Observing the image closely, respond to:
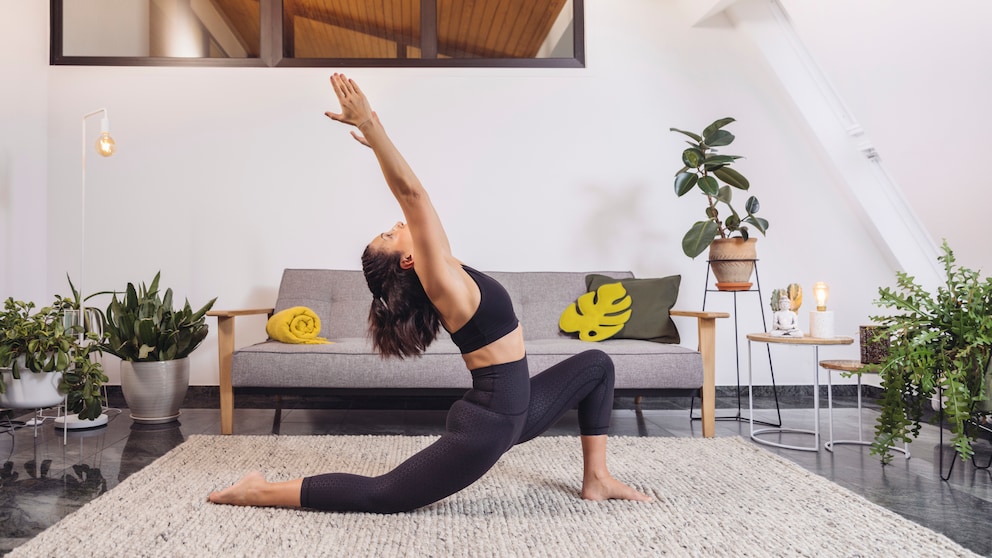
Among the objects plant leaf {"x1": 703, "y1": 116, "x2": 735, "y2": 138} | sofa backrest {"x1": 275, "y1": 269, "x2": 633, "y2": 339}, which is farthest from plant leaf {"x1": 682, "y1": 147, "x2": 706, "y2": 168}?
sofa backrest {"x1": 275, "y1": 269, "x2": 633, "y2": 339}

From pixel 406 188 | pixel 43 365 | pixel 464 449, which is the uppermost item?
pixel 406 188

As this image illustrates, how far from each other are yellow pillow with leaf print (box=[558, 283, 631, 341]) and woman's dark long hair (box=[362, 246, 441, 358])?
5.87 feet

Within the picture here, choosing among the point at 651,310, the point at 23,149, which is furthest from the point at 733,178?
the point at 23,149

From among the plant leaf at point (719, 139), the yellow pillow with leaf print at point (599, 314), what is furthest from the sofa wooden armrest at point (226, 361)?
the plant leaf at point (719, 139)

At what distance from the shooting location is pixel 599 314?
362 centimetres

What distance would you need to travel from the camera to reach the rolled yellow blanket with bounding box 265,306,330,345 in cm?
Answer: 326

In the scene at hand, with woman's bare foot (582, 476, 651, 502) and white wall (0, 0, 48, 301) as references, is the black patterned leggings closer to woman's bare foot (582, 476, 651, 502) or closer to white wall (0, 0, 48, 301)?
woman's bare foot (582, 476, 651, 502)

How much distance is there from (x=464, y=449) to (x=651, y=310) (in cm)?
198

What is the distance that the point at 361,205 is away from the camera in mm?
4223

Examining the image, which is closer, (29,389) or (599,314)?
(29,389)

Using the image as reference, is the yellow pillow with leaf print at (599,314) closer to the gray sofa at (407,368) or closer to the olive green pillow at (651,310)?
the olive green pillow at (651,310)

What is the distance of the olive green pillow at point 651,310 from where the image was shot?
3486 millimetres

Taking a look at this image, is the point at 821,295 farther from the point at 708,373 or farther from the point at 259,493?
the point at 259,493

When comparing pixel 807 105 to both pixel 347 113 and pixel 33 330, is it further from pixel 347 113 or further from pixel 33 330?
Result: pixel 33 330
